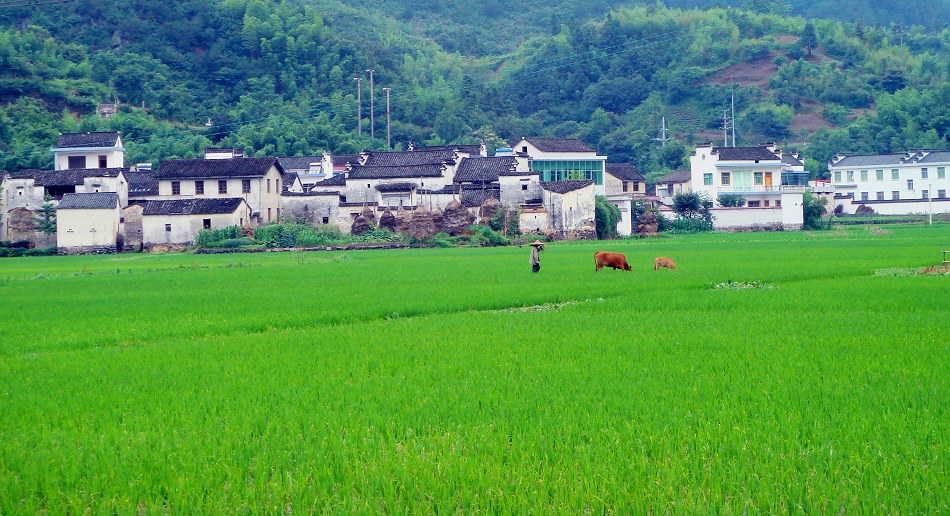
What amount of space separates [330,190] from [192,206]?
24.6ft

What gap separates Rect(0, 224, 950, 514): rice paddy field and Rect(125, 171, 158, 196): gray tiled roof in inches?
1354

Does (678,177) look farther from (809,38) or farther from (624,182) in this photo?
(809,38)

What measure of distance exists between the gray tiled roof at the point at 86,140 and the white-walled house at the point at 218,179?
7.18 meters

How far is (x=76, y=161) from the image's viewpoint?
55688 mm

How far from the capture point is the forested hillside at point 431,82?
231 feet

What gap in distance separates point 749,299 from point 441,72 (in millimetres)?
91218

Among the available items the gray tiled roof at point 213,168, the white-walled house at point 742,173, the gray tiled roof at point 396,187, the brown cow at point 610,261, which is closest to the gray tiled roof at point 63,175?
the gray tiled roof at point 213,168

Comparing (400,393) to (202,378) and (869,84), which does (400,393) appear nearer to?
(202,378)

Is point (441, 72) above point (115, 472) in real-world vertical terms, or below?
above

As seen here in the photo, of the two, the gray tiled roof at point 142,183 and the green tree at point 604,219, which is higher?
the gray tiled roof at point 142,183

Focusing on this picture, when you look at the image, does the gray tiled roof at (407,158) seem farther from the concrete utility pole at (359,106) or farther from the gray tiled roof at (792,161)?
the gray tiled roof at (792,161)

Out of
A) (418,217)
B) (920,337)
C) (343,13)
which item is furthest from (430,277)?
(343,13)

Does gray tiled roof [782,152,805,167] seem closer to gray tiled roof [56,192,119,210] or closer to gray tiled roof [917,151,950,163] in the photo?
gray tiled roof [917,151,950,163]

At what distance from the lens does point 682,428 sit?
679cm
